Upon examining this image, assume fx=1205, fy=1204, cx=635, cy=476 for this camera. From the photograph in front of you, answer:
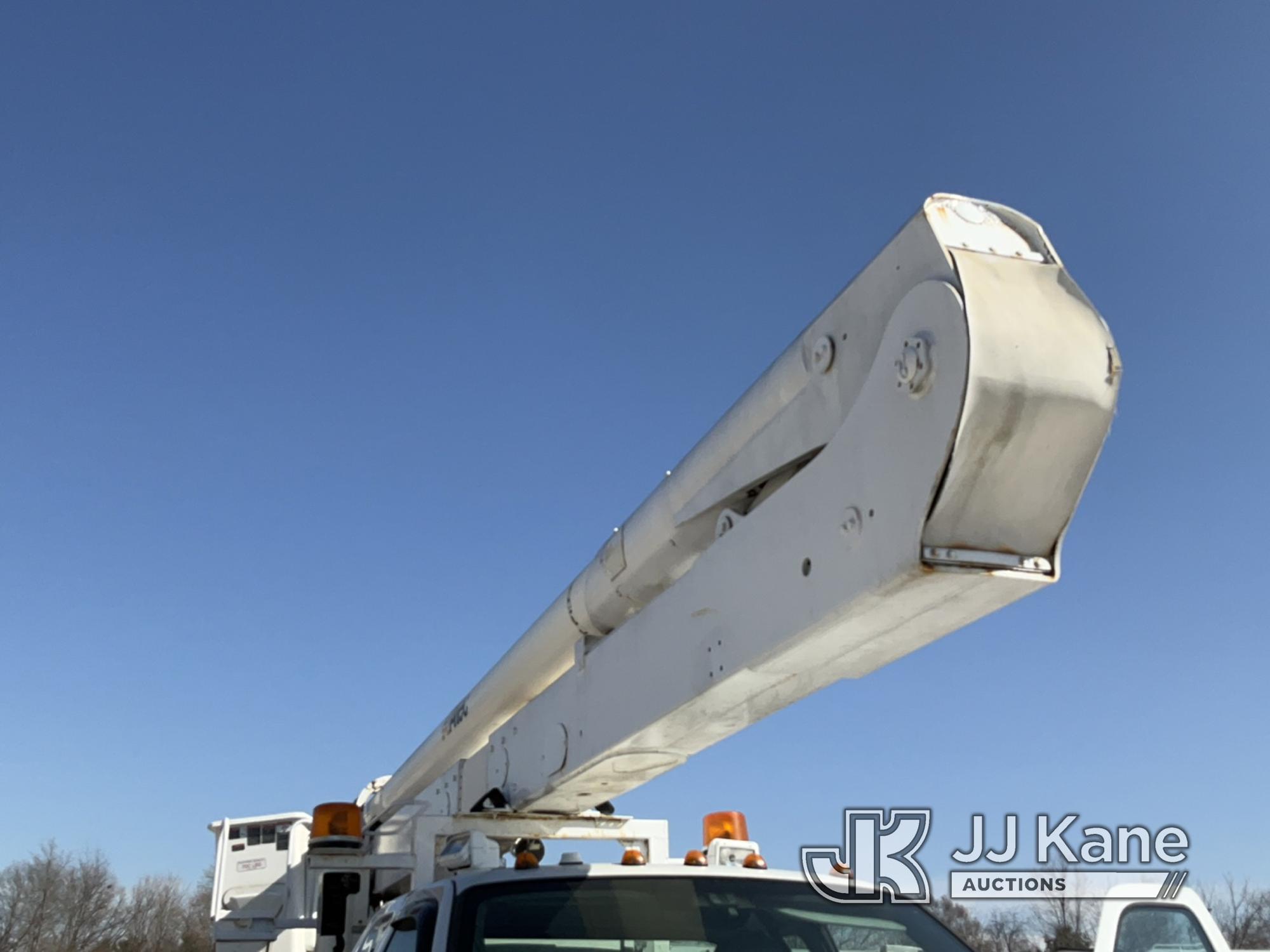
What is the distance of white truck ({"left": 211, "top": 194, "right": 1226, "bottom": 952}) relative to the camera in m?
3.02

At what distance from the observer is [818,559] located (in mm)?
3441

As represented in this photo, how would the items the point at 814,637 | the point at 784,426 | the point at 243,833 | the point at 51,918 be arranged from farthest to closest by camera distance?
1. the point at 51,918
2. the point at 243,833
3. the point at 784,426
4. the point at 814,637

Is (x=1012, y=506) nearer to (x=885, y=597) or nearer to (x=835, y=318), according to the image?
(x=885, y=597)

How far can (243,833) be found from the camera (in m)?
9.88

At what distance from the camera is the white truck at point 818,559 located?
9.91 ft

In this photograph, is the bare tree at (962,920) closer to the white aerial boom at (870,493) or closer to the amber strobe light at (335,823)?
the white aerial boom at (870,493)

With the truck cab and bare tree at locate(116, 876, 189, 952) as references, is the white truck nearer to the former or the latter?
the truck cab

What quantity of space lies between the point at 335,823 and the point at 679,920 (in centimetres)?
335

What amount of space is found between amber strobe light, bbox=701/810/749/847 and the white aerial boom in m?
0.73

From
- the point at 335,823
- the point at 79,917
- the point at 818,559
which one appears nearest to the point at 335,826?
the point at 335,823

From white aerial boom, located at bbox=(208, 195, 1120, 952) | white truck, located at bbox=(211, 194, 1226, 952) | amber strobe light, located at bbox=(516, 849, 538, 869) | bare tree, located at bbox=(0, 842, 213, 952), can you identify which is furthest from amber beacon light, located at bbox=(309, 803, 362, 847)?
bare tree, located at bbox=(0, 842, 213, 952)

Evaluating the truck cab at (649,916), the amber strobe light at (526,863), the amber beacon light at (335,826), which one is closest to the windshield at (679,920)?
the truck cab at (649,916)

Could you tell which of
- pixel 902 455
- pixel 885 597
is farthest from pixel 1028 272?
pixel 885 597

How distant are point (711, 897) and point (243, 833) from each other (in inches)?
285
